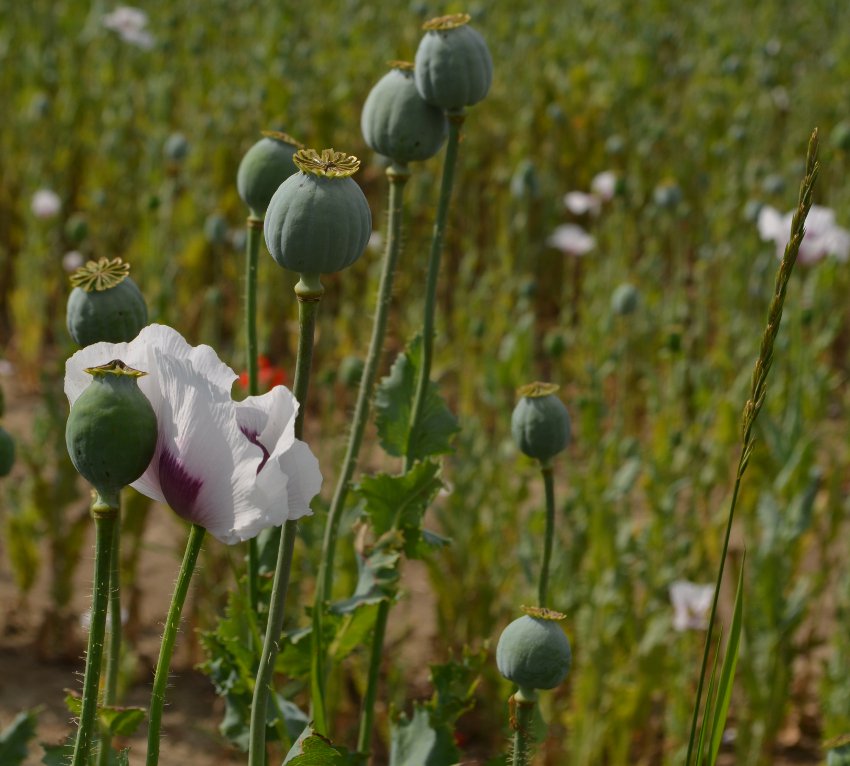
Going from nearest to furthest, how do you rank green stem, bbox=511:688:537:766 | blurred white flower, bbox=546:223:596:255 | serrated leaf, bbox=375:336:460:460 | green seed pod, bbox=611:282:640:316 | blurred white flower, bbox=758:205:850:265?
green stem, bbox=511:688:537:766, serrated leaf, bbox=375:336:460:460, green seed pod, bbox=611:282:640:316, blurred white flower, bbox=758:205:850:265, blurred white flower, bbox=546:223:596:255

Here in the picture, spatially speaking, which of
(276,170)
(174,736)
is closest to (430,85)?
(276,170)

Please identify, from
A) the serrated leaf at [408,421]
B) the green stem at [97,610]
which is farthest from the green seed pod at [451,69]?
the green stem at [97,610]

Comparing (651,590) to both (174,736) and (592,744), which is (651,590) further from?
(174,736)

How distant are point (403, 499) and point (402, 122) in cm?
29

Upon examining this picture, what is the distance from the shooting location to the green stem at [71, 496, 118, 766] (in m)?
0.55

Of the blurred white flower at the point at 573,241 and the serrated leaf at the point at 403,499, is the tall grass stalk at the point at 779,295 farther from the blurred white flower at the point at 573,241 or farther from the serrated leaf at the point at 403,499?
the blurred white flower at the point at 573,241

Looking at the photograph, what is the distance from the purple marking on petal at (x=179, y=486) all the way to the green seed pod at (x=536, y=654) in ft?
0.83

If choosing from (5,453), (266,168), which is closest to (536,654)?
(266,168)

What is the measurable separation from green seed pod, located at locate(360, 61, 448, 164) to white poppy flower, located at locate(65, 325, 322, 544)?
0.34 m

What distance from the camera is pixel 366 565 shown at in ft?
3.08

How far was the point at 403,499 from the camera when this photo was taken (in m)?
0.94

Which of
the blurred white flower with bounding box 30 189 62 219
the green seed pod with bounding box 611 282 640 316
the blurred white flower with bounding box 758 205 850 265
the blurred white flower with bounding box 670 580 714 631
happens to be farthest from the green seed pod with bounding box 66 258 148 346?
the blurred white flower with bounding box 30 189 62 219

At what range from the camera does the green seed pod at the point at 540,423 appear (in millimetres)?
953

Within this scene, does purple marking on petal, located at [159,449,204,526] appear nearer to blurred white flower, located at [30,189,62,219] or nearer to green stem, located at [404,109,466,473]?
green stem, located at [404,109,466,473]
